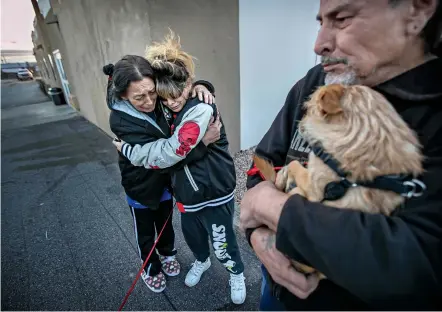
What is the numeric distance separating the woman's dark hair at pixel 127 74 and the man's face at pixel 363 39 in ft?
4.09

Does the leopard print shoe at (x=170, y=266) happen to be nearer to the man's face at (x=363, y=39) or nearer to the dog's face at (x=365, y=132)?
the dog's face at (x=365, y=132)

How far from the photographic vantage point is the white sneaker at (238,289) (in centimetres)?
228

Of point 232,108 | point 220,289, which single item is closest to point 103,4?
point 232,108

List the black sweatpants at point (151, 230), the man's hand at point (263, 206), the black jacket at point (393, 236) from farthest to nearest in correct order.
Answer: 1. the black sweatpants at point (151, 230)
2. the man's hand at point (263, 206)
3. the black jacket at point (393, 236)

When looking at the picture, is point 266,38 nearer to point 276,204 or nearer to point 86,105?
point 276,204

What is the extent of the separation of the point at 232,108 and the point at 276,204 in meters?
3.90

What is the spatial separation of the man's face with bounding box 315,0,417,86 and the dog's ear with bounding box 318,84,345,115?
0.36 feet

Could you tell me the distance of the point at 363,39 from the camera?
816 mm

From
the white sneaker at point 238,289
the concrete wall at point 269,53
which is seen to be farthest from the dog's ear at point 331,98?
the concrete wall at point 269,53

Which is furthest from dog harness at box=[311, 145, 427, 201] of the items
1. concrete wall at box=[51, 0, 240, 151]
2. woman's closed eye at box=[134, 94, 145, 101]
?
concrete wall at box=[51, 0, 240, 151]

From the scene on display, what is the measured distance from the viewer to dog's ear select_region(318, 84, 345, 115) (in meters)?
0.83

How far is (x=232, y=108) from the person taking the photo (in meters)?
4.62

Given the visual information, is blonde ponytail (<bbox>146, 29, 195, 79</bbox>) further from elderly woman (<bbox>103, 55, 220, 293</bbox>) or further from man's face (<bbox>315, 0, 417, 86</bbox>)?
man's face (<bbox>315, 0, 417, 86</bbox>)

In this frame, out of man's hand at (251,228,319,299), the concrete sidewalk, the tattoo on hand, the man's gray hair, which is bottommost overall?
the concrete sidewalk
